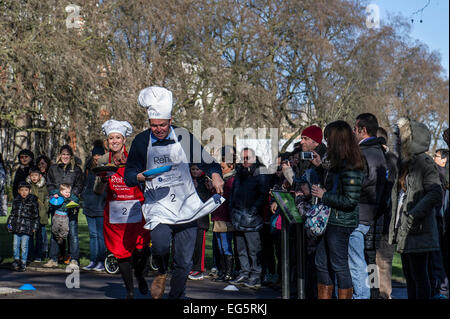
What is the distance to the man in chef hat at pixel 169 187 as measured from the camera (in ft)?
23.5

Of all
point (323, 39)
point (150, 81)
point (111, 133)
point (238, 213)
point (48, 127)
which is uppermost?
point (323, 39)

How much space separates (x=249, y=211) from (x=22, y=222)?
12.2ft

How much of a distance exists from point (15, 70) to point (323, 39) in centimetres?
1455

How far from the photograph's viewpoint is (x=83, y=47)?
24016 millimetres

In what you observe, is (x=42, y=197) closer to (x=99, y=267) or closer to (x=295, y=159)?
(x=99, y=267)

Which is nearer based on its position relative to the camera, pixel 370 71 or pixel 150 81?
pixel 150 81

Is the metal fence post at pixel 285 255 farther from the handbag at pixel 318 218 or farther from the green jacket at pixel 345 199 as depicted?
the green jacket at pixel 345 199

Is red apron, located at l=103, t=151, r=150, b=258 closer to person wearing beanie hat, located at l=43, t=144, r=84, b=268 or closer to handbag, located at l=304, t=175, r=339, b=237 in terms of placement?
handbag, located at l=304, t=175, r=339, b=237

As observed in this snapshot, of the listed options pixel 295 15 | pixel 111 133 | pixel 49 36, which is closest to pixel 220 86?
pixel 295 15

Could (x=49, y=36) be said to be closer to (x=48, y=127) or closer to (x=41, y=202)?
(x=48, y=127)

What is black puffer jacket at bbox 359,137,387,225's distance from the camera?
7648mm

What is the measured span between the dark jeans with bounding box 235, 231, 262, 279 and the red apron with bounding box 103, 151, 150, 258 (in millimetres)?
2697

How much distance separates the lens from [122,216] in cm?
831

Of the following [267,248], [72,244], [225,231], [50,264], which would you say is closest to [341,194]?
[267,248]
